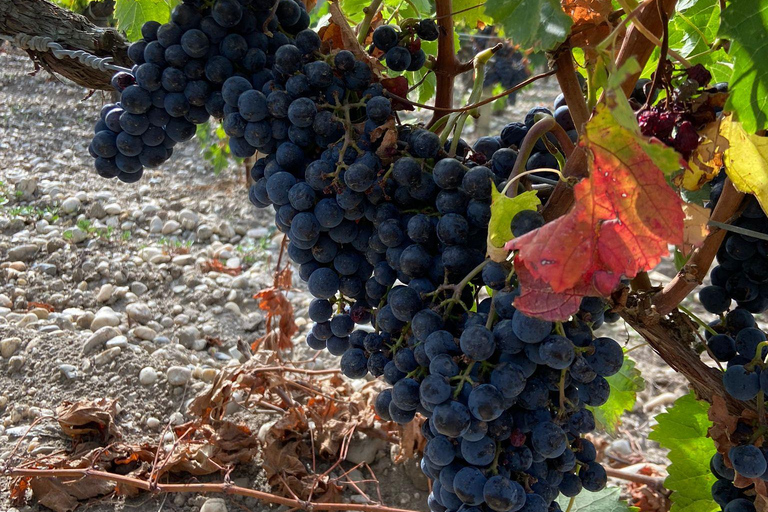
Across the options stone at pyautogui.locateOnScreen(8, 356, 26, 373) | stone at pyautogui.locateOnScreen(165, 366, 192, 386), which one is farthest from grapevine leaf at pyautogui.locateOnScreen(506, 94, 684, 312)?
stone at pyautogui.locateOnScreen(8, 356, 26, 373)

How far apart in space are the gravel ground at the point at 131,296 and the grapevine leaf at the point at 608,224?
429 millimetres

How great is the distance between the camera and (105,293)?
2.43 meters

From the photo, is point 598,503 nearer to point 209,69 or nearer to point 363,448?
point 363,448

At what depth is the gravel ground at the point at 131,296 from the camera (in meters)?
1.86

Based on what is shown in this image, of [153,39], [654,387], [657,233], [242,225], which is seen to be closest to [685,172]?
[657,233]

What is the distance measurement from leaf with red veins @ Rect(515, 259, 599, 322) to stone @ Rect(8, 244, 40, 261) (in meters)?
2.43

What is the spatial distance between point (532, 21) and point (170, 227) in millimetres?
2667

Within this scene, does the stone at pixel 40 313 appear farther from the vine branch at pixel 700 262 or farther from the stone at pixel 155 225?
the vine branch at pixel 700 262

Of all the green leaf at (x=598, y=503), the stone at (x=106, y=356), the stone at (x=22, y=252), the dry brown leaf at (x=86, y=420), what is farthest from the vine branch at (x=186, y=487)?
the stone at (x=22, y=252)

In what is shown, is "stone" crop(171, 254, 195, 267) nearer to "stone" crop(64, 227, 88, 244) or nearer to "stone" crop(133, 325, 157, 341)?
"stone" crop(64, 227, 88, 244)

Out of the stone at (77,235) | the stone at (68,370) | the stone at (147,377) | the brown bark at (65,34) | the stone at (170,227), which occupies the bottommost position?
the stone at (170,227)

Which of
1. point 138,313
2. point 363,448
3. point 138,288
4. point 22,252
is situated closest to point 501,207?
point 363,448

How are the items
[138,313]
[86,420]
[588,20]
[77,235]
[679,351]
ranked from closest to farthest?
[588,20] → [679,351] → [86,420] → [138,313] → [77,235]

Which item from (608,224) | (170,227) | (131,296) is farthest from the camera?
(170,227)
